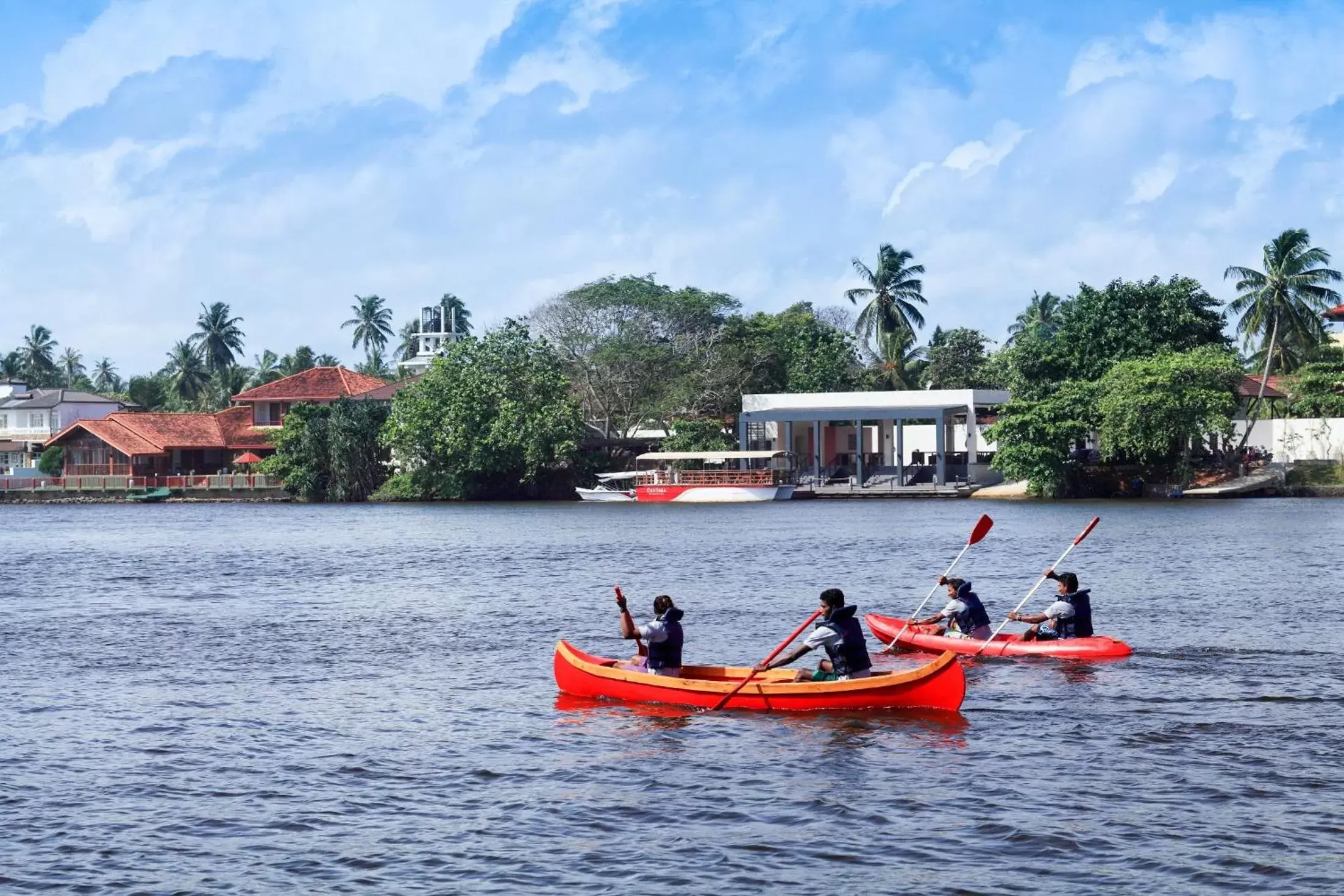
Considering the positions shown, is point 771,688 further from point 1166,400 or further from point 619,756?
point 1166,400

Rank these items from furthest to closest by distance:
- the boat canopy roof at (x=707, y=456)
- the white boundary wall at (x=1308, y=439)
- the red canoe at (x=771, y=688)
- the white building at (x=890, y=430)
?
the white building at (x=890, y=430) → the boat canopy roof at (x=707, y=456) → the white boundary wall at (x=1308, y=439) → the red canoe at (x=771, y=688)

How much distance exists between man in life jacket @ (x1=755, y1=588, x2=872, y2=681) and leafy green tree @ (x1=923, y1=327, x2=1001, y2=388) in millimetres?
76030

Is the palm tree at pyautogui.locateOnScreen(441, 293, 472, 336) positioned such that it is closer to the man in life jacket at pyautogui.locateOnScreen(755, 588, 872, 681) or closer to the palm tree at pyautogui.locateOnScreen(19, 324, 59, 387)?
the palm tree at pyautogui.locateOnScreen(19, 324, 59, 387)

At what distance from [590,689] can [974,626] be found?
663 cm

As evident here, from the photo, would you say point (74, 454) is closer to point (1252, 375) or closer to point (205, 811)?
point (1252, 375)

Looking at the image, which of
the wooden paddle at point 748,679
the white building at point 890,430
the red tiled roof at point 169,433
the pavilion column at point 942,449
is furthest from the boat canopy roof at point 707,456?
the wooden paddle at point 748,679

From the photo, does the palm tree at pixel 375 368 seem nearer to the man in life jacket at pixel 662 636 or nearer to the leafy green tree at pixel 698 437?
the leafy green tree at pixel 698 437

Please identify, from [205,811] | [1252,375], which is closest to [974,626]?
[205,811]

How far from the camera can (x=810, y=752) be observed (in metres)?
17.5

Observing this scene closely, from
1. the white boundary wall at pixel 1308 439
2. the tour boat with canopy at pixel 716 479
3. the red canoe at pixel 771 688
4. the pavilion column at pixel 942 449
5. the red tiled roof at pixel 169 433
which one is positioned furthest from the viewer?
the red tiled roof at pixel 169 433

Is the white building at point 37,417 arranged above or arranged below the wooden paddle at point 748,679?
above

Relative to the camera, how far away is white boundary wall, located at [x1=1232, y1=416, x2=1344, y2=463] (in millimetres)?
72500

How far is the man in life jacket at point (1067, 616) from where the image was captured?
23094 mm

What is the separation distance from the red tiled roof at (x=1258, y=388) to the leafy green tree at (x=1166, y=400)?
7009 mm
